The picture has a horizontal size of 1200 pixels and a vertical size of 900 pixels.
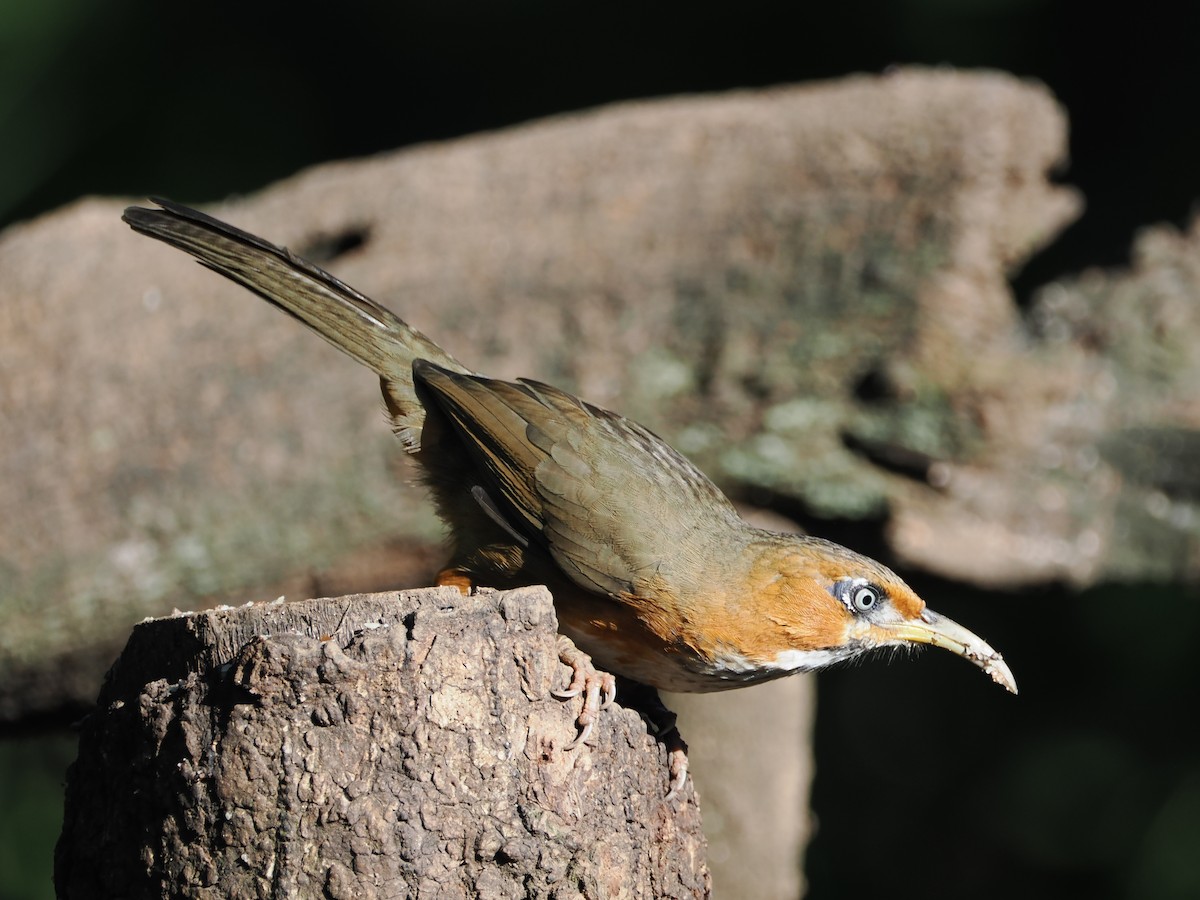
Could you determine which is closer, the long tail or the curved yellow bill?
the curved yellow bill

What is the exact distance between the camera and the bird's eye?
3131 mm

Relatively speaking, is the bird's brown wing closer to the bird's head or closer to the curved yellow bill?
the bird's head

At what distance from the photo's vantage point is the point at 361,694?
2.29 metres

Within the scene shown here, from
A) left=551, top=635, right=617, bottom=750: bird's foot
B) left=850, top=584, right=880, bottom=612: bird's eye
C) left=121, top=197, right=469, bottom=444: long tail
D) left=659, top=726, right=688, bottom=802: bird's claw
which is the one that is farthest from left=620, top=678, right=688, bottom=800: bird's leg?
left=121, top=197, right=469, bottom=444: long tail

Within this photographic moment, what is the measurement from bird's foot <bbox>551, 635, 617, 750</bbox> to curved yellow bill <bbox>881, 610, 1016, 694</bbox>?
815 mm

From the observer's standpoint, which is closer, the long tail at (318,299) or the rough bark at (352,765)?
the rough bark at (352,765)

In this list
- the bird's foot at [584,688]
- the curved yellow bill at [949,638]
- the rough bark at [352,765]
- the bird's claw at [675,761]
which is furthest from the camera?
the curved yellow bill at [949,638]

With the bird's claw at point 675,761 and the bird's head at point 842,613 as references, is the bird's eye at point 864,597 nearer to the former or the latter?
the bird's head at point 842,613

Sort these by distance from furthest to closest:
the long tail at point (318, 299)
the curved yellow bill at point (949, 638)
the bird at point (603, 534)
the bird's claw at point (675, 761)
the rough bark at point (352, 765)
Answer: the long tail at point (318, 299) → the curved yellow bill at point (949, 638) → the bird at point (603, 534) → the bird's claw at point (675, 761) → the rough bark at point (352, 765)

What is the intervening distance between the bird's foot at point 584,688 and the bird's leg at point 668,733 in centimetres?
14

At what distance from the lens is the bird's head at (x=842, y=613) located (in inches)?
122

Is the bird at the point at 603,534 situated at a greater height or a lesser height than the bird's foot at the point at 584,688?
greater

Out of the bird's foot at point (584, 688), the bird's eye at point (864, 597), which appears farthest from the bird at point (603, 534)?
the bird's foot at point (584, 688)

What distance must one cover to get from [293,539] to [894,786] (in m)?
4.02
